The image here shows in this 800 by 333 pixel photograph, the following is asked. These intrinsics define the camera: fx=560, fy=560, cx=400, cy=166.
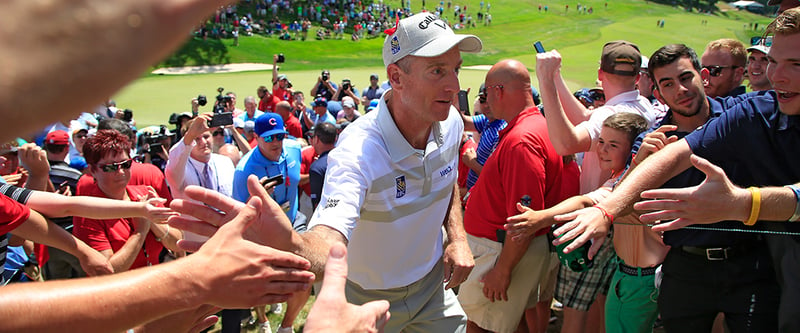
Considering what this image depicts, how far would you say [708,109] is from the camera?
351 cm

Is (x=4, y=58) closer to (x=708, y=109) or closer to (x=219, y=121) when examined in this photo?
(x=708, y=109)

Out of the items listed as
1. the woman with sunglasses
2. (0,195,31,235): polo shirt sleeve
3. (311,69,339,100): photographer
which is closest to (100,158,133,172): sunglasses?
the woman with sunglasses

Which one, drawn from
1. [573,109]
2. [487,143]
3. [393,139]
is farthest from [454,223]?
[487,143]

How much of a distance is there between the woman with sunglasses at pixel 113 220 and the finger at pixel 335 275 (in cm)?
300

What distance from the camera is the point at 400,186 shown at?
123 inches

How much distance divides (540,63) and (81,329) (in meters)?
3.30

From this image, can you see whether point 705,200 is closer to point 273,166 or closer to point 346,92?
point 273,166

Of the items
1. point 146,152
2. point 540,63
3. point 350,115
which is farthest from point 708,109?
point 350,115

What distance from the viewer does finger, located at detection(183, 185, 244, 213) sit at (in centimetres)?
192

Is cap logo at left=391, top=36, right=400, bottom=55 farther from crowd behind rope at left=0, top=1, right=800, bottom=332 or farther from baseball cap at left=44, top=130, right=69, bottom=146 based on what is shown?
baseball cap at left=44, top=130, right=69, bottom=146

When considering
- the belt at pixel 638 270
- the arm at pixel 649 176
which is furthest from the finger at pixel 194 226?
the belt at pixel 638 270

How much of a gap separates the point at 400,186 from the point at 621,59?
230cm

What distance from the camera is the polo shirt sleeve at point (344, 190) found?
253cm

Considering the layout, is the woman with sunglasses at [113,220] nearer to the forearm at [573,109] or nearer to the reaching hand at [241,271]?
the reaching hand at [241,271]
